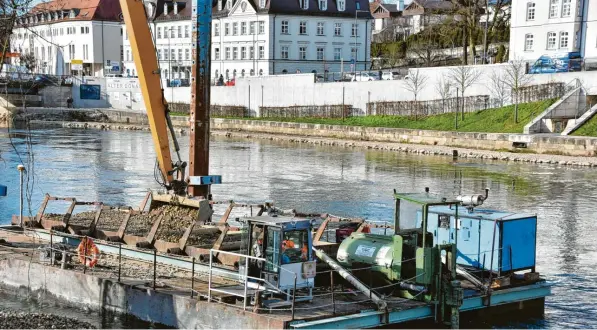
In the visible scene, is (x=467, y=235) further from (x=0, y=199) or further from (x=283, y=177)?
(x=283, y=177)

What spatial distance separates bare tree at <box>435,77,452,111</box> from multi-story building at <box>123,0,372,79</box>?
21647 millimetres

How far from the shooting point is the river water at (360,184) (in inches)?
977

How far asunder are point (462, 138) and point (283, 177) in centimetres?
1873

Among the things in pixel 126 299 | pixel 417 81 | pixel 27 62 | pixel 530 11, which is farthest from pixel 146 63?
pixel 530 11

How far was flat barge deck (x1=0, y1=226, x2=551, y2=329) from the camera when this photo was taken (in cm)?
1608

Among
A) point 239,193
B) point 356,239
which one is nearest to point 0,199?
point 239,193

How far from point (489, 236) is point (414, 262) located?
247cm

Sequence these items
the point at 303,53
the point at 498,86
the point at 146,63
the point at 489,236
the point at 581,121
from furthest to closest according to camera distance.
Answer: the point at 303,53 → the point at 498,86 → the point at 581,121 → the point at 146,63 → the point at 489,236

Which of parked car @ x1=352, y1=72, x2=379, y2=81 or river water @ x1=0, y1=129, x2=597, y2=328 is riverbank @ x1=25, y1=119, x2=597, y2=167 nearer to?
river water @ x1=0, y1=129, x2=597, y2=328

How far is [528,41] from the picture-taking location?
231ft

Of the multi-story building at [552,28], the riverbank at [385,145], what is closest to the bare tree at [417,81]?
the riverbank at [385,145]

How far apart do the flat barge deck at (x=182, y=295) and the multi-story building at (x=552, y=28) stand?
48342 millimetres

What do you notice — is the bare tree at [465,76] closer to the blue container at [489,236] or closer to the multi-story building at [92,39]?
the blue container at [489,236]

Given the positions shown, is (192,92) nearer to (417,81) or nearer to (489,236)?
(489,236)
